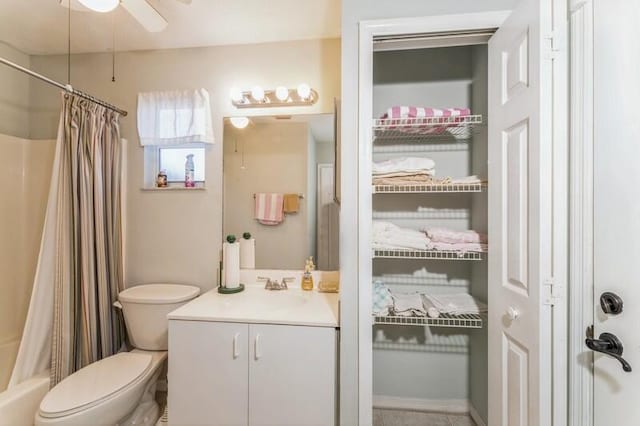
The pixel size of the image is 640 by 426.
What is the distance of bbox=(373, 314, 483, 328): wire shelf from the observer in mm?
1383

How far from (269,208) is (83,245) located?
1.14m

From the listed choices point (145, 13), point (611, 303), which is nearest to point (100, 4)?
point (145, 13)

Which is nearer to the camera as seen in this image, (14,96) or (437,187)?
(437,187)

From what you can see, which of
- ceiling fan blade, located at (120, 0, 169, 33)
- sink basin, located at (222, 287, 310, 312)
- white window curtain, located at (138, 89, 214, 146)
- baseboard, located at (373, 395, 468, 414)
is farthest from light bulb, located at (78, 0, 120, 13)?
baseboard, located at (373, 395, 468, 414)

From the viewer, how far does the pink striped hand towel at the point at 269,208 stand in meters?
1.92

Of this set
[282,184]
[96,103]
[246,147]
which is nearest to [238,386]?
[282,184]

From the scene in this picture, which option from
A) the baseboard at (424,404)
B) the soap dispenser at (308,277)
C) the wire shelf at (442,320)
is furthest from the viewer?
the soap dispenser at (308,277)

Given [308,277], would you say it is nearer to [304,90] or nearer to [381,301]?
[381,301]

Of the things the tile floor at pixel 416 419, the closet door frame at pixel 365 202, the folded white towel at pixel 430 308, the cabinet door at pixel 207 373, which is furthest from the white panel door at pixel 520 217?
the cabinet door at pixel 207 373

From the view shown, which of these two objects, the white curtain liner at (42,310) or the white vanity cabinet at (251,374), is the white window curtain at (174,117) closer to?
the white curtain liner at (42,310)

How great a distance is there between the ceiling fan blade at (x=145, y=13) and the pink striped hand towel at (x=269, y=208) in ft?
3.61

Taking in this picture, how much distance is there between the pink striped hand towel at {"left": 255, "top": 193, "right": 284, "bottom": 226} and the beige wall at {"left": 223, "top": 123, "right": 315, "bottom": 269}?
0.04 metres

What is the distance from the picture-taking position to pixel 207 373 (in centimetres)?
134

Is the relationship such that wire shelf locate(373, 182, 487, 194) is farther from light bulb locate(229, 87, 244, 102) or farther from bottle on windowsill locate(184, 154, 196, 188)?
bottle on windowsill locate(184, 154, 196, 188)
